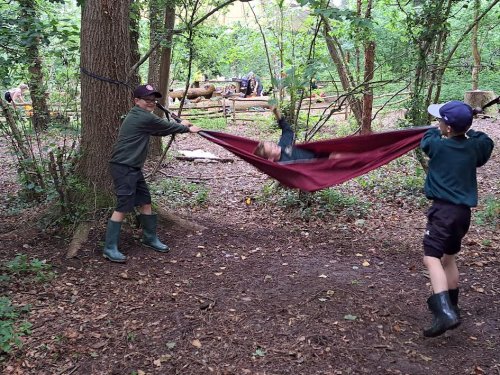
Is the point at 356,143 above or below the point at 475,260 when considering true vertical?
above

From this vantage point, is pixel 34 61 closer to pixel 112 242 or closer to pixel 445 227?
pixel 112 242

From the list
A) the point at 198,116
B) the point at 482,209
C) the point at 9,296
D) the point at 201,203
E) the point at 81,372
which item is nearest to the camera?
the point at 81,372

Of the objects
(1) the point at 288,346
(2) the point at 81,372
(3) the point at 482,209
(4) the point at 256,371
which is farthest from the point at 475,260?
(2) the point at 81,372

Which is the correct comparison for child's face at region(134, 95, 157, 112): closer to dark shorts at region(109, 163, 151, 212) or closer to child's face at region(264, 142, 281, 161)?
dark shorts at region(109, 163, 151, 212)

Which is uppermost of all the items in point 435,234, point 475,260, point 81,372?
point 435,234

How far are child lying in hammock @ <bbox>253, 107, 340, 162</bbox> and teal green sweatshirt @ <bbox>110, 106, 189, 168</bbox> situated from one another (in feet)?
2.86

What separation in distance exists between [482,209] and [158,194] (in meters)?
4.21

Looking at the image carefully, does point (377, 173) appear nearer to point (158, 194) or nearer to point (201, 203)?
point (201, 203)

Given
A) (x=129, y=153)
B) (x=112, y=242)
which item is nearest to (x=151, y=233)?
(x=112, y=242)

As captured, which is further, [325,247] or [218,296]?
[325,247]

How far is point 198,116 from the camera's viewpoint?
1487cm

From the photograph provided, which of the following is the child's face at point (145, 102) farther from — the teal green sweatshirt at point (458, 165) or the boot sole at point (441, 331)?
the boot sole at point (441, 331)

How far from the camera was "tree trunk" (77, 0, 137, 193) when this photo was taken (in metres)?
4.16

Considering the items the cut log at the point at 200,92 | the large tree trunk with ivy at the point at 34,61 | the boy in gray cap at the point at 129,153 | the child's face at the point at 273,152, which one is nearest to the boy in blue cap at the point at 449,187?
the child's face at the point at 273,152
